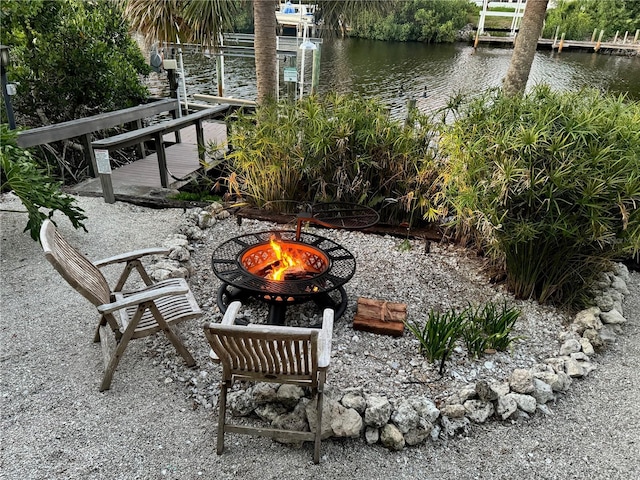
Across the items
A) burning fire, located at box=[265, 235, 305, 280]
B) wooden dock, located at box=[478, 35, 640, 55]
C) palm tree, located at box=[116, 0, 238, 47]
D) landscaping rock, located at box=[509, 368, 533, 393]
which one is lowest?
landscaping rock, located at box=[509, 368, 533, 393]

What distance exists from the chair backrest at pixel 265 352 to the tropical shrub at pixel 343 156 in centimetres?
267

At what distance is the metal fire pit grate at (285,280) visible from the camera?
2902 millimetres

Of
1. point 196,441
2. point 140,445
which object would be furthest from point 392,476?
point 140,445

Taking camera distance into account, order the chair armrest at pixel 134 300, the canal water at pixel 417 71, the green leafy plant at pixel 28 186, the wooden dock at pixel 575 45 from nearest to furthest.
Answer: the chair armrest at pixel 134 300 < the green leafy plant at pixel 28 186 < the canal water at pixel 417 71 < the wooden dock at pixel 575 45

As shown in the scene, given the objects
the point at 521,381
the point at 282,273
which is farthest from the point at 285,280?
the point at 521,381

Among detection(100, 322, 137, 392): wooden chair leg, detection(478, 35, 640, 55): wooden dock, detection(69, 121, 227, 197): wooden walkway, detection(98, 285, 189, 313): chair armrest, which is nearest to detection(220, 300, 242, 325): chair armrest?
detection(98, 285, 189, 313): chair armrest

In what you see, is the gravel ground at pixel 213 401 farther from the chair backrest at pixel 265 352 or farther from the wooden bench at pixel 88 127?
the wooden bench at pixel 88 127

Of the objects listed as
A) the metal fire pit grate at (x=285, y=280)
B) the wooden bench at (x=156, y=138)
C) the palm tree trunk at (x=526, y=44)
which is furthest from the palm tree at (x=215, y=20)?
the metal fire pit grate at (x=285, y=280)

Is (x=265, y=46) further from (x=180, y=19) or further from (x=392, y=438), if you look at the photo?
(x=392, y=438)

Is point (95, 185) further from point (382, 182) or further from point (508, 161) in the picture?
point (508, 161)

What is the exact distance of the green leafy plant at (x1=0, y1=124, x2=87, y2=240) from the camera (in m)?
3.61

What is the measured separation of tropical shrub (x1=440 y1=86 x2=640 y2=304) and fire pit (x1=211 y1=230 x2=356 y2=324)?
1.22 metres

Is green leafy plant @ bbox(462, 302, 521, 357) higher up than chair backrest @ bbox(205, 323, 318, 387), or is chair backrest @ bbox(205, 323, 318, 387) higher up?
chair backrest @ bbox(205, 323, 318, 387)

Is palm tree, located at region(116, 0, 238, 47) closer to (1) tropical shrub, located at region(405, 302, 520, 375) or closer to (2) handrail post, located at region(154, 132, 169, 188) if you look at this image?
(2) handrail post, located at region(154, 132, 169, 188)
